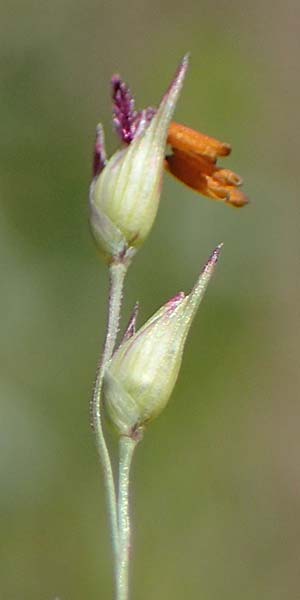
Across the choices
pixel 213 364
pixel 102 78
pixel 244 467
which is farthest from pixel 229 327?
pixel 102 78

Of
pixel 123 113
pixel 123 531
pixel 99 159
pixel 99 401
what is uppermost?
pixel 123 113

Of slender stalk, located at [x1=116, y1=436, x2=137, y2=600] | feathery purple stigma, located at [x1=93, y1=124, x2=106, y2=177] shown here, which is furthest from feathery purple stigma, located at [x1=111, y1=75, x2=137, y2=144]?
slender stalk, located at [x1=116, y1=436, x2=137, y2=600]

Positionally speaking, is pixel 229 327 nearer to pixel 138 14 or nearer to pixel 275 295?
pixel 275 295

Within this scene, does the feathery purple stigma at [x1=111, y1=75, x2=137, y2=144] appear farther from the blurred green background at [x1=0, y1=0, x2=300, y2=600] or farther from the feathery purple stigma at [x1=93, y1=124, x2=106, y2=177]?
the blurred green background at [x1=0, y1=0, x2=300, y2=600]

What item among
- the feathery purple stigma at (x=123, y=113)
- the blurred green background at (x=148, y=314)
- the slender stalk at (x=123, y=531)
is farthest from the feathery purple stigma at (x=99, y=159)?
the blurred green background at (x=148, y=314)

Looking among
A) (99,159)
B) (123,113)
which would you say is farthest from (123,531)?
(123,113)

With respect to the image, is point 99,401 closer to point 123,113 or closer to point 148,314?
point 123,113
